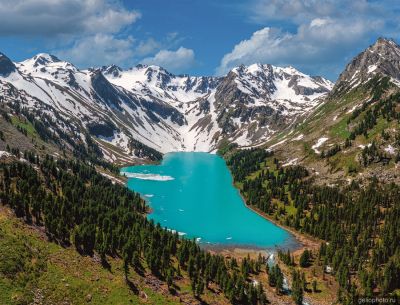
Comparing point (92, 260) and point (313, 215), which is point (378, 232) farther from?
point (92, 260)

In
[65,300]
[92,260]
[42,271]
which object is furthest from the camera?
[92,260]

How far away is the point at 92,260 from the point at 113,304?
17146 mm

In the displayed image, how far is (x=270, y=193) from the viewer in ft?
649

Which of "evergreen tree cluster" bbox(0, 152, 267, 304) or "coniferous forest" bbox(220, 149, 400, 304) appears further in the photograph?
"coniferous forest" bbox(220, 149, 400, 304)

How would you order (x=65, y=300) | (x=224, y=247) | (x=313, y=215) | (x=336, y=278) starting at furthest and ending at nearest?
(x=313, y=215)
(x=224, y=247)
(x=336, y=278)
(x=65, y=300)

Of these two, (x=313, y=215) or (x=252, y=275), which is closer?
(x=252, y=275)

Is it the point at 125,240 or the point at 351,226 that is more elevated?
the point at 351,226

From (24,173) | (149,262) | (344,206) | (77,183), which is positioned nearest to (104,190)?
(77,183)

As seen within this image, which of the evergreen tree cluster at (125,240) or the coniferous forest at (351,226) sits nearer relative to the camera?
the evergreen tree cluster at (125,240)

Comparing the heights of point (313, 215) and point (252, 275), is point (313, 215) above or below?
above

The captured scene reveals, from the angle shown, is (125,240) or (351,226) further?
(351,226)

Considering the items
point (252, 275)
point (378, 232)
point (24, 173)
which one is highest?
point (24, 173)

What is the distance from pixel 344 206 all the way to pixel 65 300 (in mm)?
118746

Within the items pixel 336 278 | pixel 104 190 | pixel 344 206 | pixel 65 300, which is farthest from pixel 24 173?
pixel 344 206
